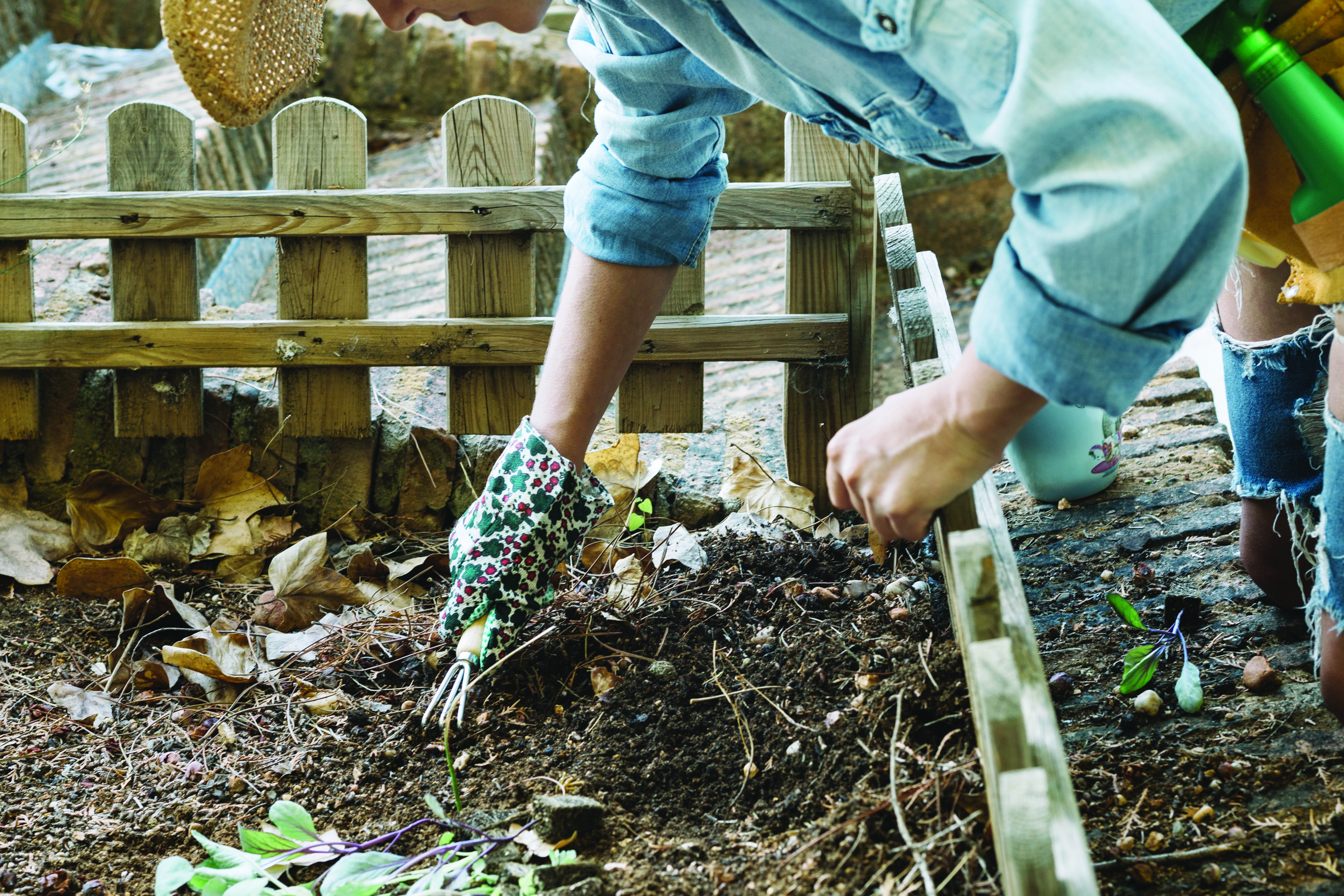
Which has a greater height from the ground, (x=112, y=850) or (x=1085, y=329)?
(x=1085, y=329)

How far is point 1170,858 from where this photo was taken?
125 centimetres

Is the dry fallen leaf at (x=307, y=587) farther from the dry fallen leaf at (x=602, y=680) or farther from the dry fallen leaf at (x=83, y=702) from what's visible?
the dry fallen leaf at (x=602, y=680)

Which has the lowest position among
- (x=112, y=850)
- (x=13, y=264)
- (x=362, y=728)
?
(x=112, y=850)

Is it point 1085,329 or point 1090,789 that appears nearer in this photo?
point 1085,329

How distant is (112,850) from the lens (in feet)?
4.77

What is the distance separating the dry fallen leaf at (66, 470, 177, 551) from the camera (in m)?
2.39

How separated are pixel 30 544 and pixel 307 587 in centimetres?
76

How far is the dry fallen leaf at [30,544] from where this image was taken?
2244 millimetres

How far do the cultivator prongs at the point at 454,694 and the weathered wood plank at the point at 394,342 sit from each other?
878mm

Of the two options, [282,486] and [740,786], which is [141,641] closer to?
[282,486]

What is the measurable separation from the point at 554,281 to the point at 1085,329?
3.62m

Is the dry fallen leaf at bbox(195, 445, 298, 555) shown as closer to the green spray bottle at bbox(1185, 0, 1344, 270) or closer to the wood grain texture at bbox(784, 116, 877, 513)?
the wood grain texture at bbox(784, 116, 877, 513)

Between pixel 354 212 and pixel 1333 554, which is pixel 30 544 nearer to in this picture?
pixel 354 212

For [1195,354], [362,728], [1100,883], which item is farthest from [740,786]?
[1195,354]
